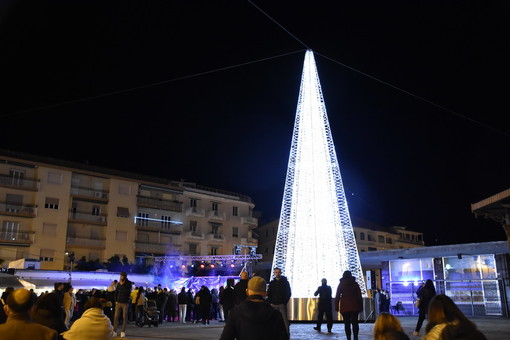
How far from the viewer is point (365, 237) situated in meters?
67.4

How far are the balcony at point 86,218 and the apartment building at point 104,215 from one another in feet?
0.29

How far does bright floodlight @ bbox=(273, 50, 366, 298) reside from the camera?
16188 millimetres

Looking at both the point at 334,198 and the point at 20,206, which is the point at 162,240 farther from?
the point at 334,198

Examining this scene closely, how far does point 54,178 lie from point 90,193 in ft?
11.9

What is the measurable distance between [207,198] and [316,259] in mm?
41329

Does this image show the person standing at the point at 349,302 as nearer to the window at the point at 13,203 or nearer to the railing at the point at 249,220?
the window at the point at 13,203

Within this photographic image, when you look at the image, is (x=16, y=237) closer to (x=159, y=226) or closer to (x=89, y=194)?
(x=89, y=194)

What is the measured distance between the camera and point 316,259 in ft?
53.8

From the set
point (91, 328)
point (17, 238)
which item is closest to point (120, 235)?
point (17, 238)

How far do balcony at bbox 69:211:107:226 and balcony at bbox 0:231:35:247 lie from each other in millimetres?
4104

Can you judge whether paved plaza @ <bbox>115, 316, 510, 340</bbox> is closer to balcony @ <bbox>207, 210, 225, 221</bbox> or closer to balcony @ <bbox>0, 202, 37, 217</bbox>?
balcony @ <bbox>0, 202, 37, 217</bbox>

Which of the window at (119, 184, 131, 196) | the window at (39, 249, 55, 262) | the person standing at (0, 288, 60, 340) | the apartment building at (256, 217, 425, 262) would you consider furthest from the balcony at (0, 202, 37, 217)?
the person standing at (0, 288, 60, 340)

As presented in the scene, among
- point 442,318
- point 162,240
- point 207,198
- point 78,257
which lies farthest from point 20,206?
point 442,318

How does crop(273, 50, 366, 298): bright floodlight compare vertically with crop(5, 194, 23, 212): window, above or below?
below
